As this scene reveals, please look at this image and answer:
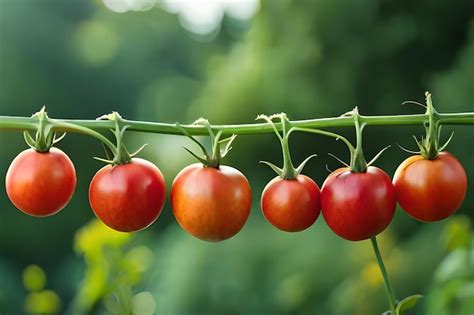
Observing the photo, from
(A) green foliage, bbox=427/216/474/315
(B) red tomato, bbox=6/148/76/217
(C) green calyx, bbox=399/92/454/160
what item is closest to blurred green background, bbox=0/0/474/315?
(A) green foliage, bbox=427/216/474/315

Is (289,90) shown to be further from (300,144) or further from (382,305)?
(382,305)

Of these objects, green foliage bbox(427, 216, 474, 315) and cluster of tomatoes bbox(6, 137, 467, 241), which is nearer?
cluster of tomatoes bbox(6, 137, 467, 241)

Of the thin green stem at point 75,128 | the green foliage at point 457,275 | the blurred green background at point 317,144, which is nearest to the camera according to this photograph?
the thin green stem at point 75,128

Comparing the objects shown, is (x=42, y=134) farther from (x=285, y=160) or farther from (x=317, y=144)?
(x=317, y=144)

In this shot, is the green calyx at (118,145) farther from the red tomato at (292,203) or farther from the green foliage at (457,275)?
the green foliage at (457,275)

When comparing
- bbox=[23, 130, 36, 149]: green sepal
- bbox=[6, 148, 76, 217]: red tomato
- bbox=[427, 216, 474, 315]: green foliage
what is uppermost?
bbox=[427, 216, 474, 315]: green foliage

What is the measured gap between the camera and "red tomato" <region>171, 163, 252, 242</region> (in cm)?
93

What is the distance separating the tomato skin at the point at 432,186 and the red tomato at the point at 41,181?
0.43m

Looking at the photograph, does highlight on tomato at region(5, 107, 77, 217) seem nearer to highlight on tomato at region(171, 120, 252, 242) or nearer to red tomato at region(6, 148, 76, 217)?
red tomato at region(6, 148, 76, 217)

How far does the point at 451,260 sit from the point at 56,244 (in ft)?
21.1

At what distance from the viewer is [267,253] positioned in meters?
3.50

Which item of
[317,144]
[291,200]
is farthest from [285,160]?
[317,144]

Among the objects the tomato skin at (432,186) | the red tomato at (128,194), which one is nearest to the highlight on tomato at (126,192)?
the red tomato at (128,194)

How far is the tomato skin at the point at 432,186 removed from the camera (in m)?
0.94
